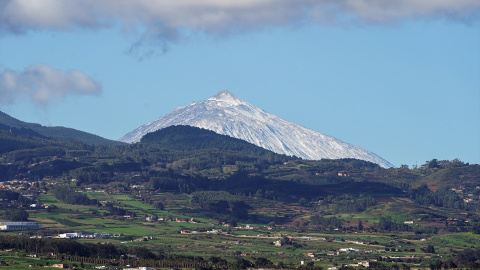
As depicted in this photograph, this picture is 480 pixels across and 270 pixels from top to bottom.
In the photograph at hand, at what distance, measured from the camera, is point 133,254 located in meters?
159

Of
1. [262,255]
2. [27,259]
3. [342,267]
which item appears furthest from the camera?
[262,255]

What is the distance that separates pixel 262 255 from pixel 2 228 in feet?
158

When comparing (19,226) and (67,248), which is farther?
(19,226)

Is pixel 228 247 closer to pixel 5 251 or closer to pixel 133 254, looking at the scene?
pixel 133 254

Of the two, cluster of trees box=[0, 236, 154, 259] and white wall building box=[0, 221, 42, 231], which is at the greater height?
white wall building box=[0, 221, 42, 231]

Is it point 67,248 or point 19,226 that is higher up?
point 19,226

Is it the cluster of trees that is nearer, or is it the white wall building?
the cluster of trees

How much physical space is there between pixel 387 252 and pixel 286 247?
725 inches

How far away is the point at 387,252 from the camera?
185375mm

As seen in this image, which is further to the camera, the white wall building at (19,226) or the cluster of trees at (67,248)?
the white wall building at (19,226)

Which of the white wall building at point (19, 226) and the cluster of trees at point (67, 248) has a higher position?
the white wall building at point (19, 226)

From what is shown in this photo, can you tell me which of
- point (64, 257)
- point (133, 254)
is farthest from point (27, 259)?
point (133, 254)

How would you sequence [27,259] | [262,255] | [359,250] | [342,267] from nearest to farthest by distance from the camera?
[27,259] < [342,267] < [262,255] < [359,250]

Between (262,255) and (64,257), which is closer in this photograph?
(64,257)
